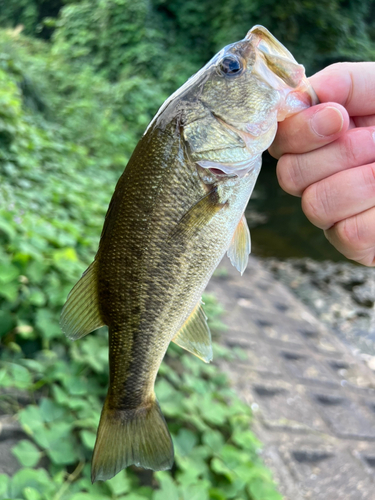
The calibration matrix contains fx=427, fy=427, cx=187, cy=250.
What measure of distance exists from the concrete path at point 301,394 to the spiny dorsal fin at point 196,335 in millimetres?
1909

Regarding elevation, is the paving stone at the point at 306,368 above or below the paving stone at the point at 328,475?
below

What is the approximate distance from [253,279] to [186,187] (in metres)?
5.79

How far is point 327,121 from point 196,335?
84 cm

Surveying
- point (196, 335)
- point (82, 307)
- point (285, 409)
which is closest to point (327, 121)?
point (196, 335)

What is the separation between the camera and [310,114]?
1.35 meters

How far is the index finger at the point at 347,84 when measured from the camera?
1432 millimetres

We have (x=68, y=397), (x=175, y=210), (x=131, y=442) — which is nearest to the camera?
(x=175, y=210)

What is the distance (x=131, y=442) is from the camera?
1421 mm

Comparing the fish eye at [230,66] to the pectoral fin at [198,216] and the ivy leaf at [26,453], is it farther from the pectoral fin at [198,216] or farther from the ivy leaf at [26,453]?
the ivy leaf at [26,453]

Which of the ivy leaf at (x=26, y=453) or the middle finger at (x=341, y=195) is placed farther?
the ivy leaf at (x=26, y=453)

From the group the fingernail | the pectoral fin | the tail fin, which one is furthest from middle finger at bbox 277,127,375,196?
the tail fin

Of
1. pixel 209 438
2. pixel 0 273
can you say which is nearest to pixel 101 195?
pixel 0 273

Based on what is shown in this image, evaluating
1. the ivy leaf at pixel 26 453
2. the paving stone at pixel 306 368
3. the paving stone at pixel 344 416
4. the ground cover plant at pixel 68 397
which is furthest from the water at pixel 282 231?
the ivy leaf at pixel 26 453

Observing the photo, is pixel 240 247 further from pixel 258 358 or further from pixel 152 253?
pixel 258 358
